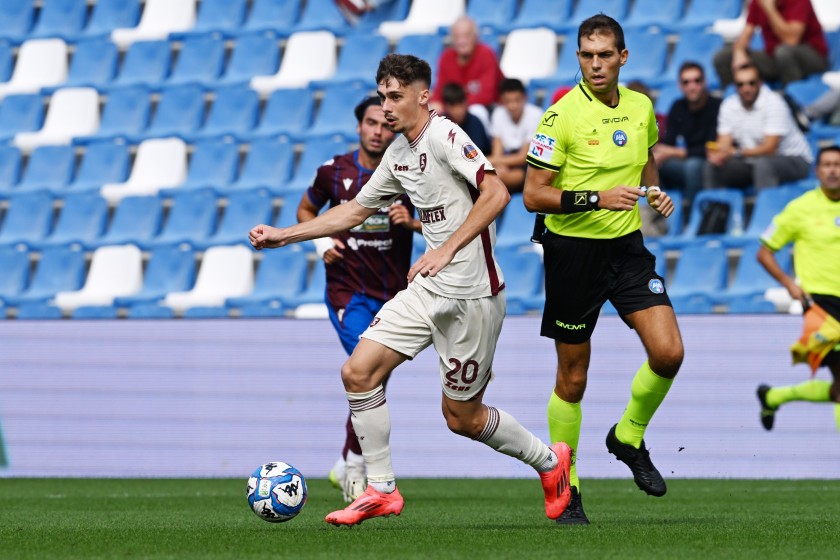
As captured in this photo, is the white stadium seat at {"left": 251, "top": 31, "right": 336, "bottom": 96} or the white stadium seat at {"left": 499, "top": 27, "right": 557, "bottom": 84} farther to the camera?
the white stadium seat at {"left": 251, "top": 31, "right": 336, "bottom": 96}

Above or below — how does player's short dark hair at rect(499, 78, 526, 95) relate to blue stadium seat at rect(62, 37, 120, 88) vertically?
below

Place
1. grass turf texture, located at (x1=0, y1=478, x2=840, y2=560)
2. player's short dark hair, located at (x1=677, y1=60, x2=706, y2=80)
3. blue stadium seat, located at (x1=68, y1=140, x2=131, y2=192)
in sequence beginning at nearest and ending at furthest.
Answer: grass turf texture, located at (x1=0, y1=478, x2=840, y2=560), player's short dark hair, located at (x1=677, y1=60, x2=706, y2=80), blue stadium seat, located at (x1=68, y1=140, x2=131, y2=192)

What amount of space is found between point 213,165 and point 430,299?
8.83 meters

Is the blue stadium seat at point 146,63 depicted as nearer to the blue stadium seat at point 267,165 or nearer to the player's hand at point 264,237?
the blue stadium seat at point 267,165

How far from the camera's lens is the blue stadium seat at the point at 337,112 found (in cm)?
1486

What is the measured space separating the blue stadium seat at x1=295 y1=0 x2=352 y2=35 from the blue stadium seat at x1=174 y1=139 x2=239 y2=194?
5.66 ft

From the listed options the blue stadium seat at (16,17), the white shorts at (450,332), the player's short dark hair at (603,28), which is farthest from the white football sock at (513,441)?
the blue stadium seat at (16,17)

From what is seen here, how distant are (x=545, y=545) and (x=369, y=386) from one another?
1176 mm

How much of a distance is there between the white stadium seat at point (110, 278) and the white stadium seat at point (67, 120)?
2.24 metres

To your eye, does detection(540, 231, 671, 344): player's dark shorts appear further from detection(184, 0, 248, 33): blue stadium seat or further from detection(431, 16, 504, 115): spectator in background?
detection(184, 0, 248, 33): blue stadium seat

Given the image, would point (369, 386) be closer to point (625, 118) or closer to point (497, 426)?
point (497, 426)

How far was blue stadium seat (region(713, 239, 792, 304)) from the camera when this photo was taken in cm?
1183

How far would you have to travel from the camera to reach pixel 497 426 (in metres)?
6.89

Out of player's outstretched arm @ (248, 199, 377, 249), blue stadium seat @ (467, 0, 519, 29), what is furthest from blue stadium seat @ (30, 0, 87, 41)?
player's outstretched arm @ (248, 199, 377, 249)
